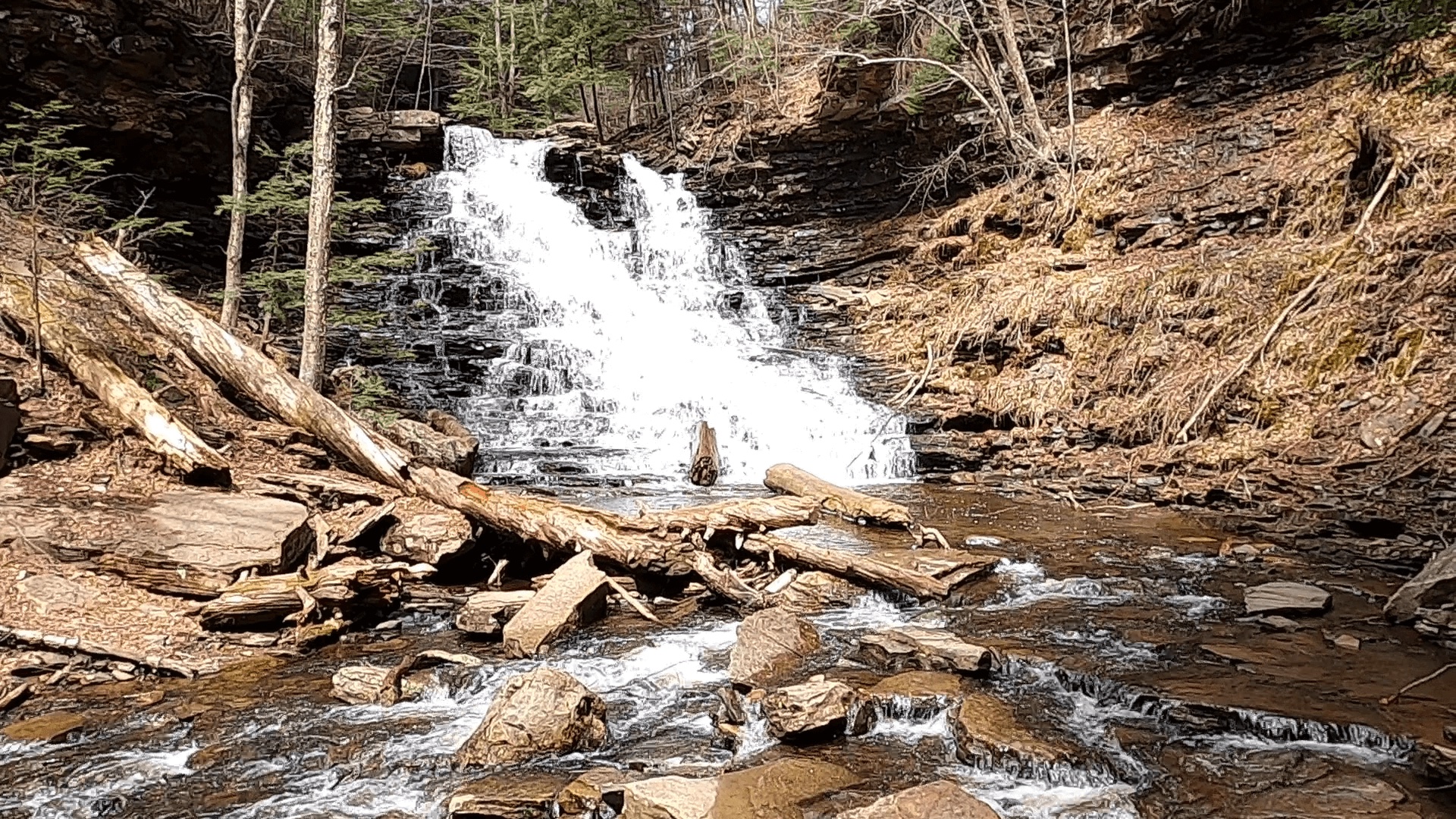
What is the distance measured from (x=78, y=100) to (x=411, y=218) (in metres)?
6.09

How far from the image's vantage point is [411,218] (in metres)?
18.1

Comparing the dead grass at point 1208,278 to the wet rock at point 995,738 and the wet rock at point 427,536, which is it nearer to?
the wet rock at point 995,738

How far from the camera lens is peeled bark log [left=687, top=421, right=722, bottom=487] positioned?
35.7 feet

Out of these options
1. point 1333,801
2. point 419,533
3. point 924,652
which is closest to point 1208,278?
point 924,652

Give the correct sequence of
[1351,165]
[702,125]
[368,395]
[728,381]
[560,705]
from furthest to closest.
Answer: [702,125] < [728,381] < [1351,165] < [368,395] < [560,705]

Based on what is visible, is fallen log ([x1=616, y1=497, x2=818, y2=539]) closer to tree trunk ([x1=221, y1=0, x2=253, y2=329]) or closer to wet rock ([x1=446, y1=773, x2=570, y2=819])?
wet rock ([x1=446, y1=773, x2=570, y2=819])

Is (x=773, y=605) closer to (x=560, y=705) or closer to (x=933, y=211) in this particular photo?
(x=560, y=705)

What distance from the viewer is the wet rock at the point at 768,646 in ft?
15.5

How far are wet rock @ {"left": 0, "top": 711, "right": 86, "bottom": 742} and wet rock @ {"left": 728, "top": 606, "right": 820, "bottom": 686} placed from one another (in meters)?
3.33

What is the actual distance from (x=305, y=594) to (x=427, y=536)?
39.8 inches

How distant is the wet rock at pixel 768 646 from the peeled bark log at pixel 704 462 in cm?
552

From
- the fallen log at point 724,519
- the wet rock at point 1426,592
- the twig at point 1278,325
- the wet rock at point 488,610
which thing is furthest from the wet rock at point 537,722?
the twig at point 1278,325

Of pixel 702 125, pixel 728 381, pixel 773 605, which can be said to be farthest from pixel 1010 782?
pixel 702 125

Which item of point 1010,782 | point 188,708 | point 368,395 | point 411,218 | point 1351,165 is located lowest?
point 1010,782
